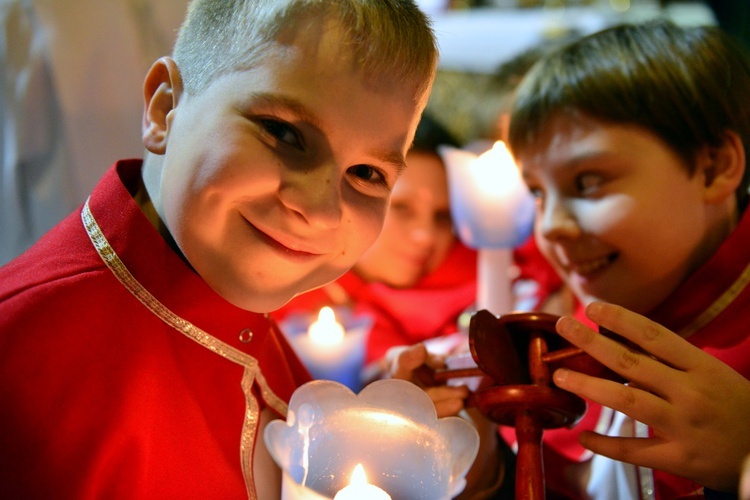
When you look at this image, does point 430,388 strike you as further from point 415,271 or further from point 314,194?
point 415,271

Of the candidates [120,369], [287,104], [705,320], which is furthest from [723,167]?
[120,369]

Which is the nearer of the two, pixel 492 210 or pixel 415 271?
pixel 492 210

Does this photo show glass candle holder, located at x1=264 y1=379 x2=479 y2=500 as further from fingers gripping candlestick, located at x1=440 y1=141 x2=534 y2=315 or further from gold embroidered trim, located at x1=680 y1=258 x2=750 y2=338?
fingers gripping candlestick, located at x1=440 y1=141 x2=534 y2=315

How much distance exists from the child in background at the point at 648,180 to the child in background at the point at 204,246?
0.38m

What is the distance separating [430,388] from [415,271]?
74 cm

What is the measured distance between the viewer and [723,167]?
1038 mm

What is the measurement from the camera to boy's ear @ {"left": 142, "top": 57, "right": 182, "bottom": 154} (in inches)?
29.2

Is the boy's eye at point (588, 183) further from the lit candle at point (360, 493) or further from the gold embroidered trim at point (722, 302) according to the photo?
the lit candle at point (360, 493)

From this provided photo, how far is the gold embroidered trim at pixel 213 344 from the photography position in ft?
2.30

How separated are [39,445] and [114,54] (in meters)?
0.80

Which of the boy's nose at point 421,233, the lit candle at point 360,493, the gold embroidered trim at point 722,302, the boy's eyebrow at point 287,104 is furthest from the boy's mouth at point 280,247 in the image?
the boy's nose at point 421,233

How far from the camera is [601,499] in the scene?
3.09 ft

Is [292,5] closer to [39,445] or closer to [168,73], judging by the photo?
[168,73]

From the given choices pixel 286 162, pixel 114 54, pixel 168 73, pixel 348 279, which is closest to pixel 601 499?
pixel 286 162
